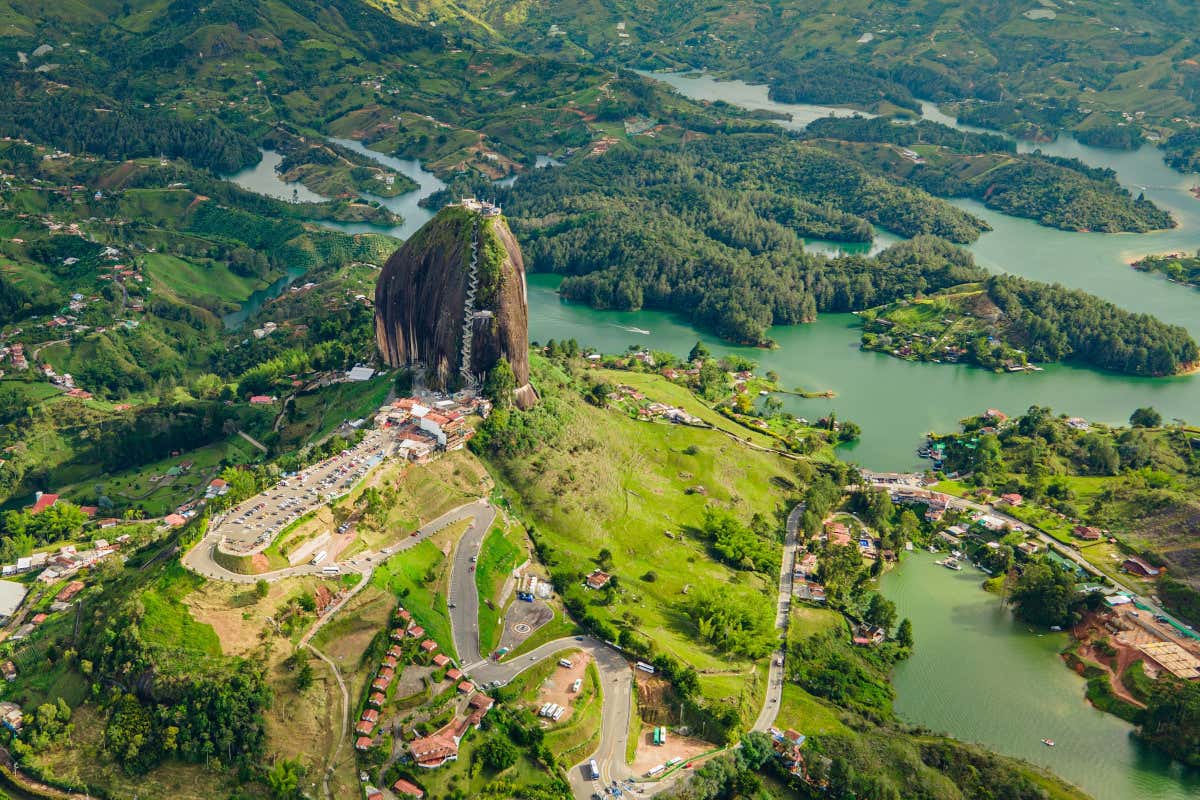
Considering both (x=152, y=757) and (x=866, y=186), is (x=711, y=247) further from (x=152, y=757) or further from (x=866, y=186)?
(x=152, y=757)

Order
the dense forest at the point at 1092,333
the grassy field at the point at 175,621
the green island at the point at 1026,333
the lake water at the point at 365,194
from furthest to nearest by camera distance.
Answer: the lake water at the point at 365,194, the green island at the point at 1026,333, the dense forest at the point at 1092,333, the grassy field at the point at 175,621

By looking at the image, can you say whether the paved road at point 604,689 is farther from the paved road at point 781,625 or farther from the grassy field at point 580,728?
the paved road at point 781,625

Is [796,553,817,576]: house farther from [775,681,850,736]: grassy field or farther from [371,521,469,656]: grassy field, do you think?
[371,521,469,656]: grassy field

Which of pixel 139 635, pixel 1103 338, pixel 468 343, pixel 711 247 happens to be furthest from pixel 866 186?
pixel 139 635

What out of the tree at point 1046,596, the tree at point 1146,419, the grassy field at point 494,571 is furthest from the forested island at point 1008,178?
the grassy field at point 494,571

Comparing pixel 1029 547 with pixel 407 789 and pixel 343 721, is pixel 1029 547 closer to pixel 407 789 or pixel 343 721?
pixel 407 789

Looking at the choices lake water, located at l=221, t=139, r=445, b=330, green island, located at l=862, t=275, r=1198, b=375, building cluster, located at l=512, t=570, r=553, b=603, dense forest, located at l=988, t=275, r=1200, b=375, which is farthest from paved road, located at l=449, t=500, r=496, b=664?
lake water, located at l=221, t=139, r=445, b=330
